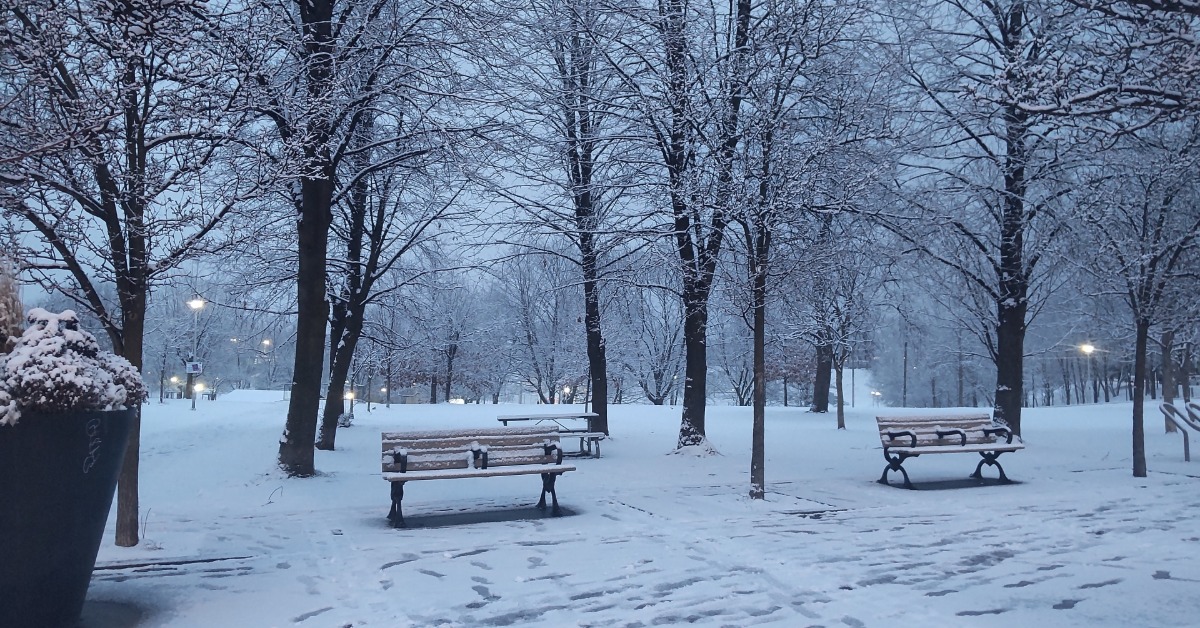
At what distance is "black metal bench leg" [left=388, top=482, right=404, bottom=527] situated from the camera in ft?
27.2

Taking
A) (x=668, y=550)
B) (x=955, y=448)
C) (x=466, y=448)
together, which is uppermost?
(x=466, y=448)

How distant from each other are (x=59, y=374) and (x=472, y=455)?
488cm

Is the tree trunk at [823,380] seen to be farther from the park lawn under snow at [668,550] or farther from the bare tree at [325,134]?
the bare tree at [325,134]

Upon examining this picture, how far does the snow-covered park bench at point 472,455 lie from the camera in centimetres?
855

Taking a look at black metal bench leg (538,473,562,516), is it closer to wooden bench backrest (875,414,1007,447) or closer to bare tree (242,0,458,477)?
bare tree (242,0,458,477)

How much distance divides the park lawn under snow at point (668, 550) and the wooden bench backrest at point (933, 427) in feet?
1.96

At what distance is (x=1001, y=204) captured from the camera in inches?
613

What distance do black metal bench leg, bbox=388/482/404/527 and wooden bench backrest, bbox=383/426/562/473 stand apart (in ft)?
0.84

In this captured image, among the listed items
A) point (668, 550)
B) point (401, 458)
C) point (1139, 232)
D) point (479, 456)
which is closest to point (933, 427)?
point (1139, 232)

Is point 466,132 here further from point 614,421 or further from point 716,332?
point 716,332

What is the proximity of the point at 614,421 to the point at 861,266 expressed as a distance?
1076 centimetres

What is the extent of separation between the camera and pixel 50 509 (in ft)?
15.3

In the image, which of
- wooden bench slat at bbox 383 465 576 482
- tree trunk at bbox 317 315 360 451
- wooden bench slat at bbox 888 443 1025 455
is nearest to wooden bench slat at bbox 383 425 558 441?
wooden bench slat at bbox 383 465 576 482

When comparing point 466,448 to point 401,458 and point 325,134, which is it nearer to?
point 401,458
